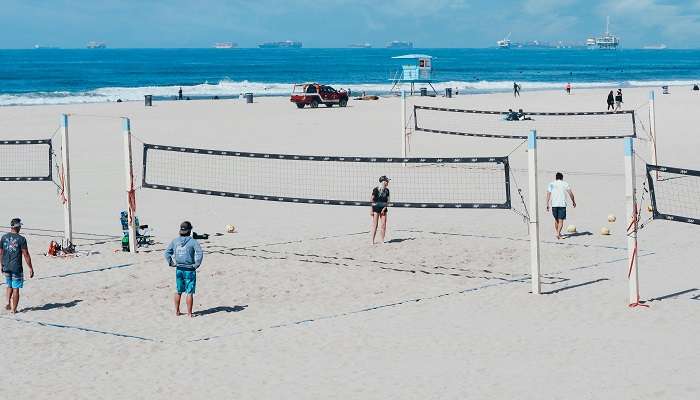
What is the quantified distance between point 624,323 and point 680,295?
5.70ft

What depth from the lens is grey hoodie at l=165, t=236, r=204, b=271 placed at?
13.9m

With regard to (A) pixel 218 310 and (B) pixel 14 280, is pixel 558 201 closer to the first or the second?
(A) pixel 218 310

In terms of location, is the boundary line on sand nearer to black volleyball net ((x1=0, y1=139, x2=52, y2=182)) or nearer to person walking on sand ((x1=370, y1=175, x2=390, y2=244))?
person walking on sand ((x1=370, y1=175, x2=390, y2=244))

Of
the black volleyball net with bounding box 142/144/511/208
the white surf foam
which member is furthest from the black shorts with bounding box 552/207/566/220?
the white surf foam

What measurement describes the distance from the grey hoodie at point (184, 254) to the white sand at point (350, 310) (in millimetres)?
747

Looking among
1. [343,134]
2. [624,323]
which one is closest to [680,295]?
[624,323]

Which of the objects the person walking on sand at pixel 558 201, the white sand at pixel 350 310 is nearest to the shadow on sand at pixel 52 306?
the white sand at pixel 350 310

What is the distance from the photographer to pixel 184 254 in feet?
45.6

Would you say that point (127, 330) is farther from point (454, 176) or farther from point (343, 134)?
point (343, 134)

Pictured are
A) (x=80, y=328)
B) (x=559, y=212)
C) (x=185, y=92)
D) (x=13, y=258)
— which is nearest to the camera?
(x=80, y=328)

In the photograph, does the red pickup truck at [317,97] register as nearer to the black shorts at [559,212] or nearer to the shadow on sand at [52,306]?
the black shorts at [559,212]

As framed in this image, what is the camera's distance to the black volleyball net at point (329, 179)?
25219mm

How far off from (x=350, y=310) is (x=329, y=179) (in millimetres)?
13352

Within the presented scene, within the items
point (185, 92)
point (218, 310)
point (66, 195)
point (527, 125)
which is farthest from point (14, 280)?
point (185, 92)
